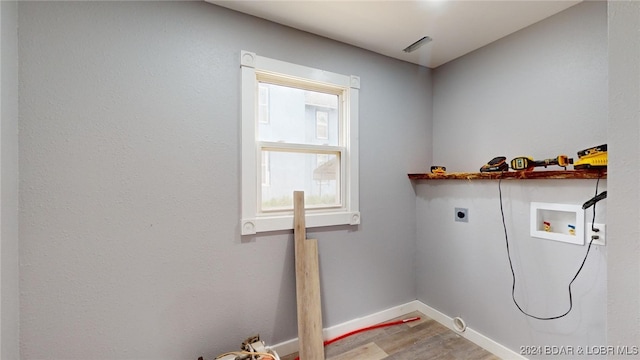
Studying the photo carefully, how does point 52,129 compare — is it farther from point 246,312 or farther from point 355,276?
point 355,276

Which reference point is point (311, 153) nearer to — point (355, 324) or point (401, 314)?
point (355, 324)

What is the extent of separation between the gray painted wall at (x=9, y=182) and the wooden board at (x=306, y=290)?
147cm

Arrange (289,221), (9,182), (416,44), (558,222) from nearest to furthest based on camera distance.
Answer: (9,182)
(558,222)
(289,221)
(416,44)

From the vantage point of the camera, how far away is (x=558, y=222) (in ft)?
5.47

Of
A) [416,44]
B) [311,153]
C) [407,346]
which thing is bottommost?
[407,346]

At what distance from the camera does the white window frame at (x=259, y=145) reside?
177cm

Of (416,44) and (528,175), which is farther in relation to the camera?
(416,44)

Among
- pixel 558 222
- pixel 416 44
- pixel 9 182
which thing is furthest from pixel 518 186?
pixel 9 182

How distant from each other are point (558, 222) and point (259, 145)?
83.8 inches

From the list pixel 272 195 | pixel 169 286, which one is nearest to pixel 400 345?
pixel 272 195

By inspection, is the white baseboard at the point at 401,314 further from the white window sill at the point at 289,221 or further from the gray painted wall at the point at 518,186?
the white window sill at the point at 289,221

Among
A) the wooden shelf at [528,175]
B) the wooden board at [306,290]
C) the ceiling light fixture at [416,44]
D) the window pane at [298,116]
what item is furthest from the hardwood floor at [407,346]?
the ceiling light fixture at [416,44]

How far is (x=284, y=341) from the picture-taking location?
193 centimetres

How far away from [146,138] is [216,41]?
0.80 metres
